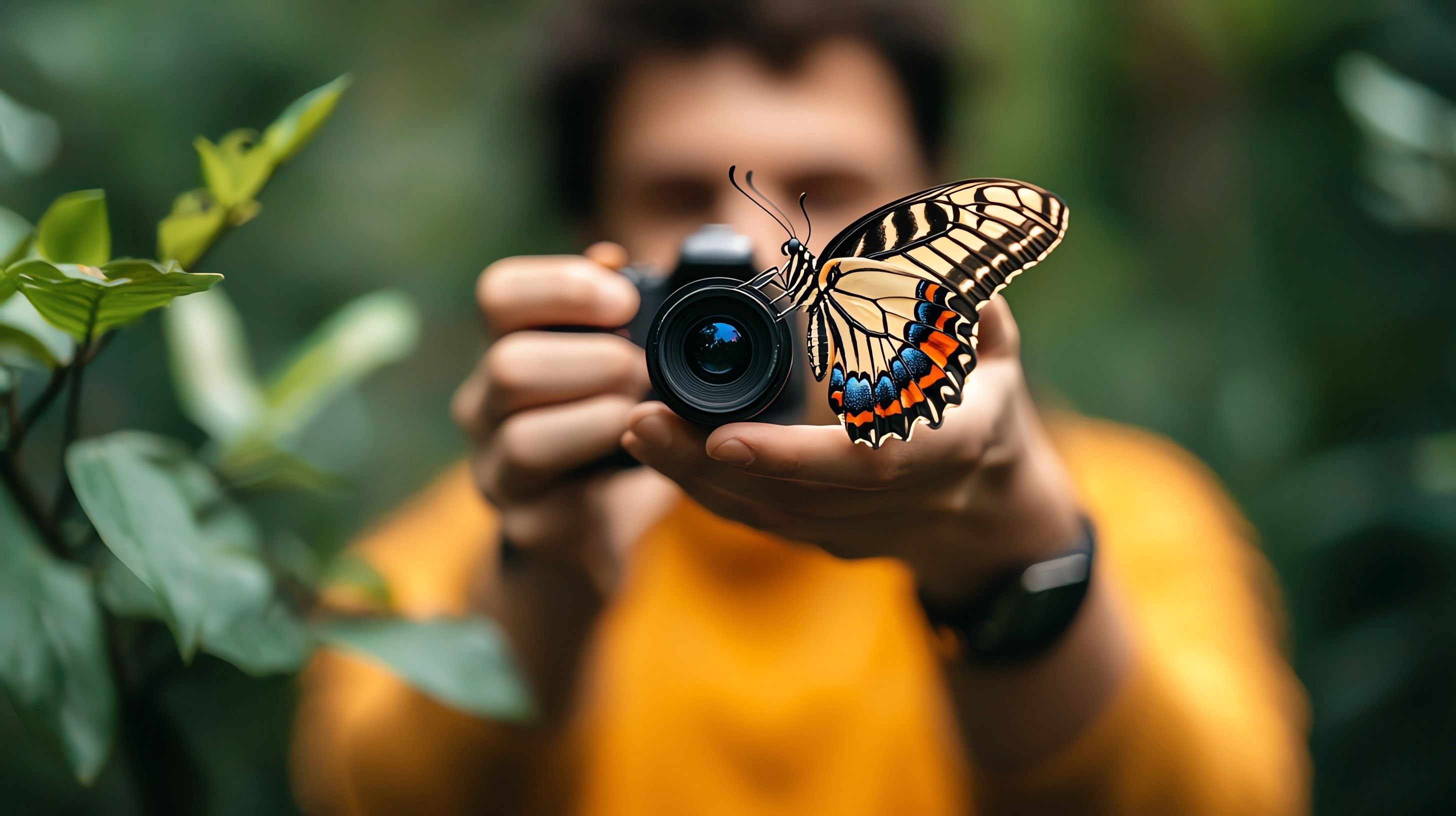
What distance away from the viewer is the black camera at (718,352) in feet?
1.66

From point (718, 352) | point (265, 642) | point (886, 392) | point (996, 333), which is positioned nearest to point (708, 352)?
point (718, 352)

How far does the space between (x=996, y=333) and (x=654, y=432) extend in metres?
0.27

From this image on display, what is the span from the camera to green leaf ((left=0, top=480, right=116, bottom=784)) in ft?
1.41

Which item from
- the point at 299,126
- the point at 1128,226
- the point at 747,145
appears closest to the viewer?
the point at 299,126

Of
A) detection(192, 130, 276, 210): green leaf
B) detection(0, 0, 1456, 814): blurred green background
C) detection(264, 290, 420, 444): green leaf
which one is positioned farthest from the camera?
detection(0, 0, 1456, 814): blurred green background

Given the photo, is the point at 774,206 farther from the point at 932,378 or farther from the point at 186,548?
the point at 186,548

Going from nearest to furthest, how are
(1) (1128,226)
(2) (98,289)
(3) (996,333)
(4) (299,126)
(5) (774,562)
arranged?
(2) (98,289)
(4) (299,126)
(3) (996,333)
(5) (774,562)
(1) (1128,226)

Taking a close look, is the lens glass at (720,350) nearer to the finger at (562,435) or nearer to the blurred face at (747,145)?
the finger at (562,435)

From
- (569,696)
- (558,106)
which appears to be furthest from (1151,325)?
(569,696)

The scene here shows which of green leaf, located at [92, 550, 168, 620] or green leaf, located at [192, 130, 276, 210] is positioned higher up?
green leaf, located at [192, 130, 276, 210]

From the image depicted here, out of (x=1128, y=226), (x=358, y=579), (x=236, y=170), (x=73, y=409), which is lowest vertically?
(x=1128, y=226)

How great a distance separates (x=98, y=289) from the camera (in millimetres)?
380

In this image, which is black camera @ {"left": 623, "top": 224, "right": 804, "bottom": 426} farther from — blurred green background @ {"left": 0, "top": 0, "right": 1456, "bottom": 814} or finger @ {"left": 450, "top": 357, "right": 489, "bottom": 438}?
blurred green background @ {"left": 0, "top": 0, "right": 1456, "bottom": 814}

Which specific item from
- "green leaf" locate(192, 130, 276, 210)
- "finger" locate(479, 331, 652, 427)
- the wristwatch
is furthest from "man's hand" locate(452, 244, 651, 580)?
the wristwatch
